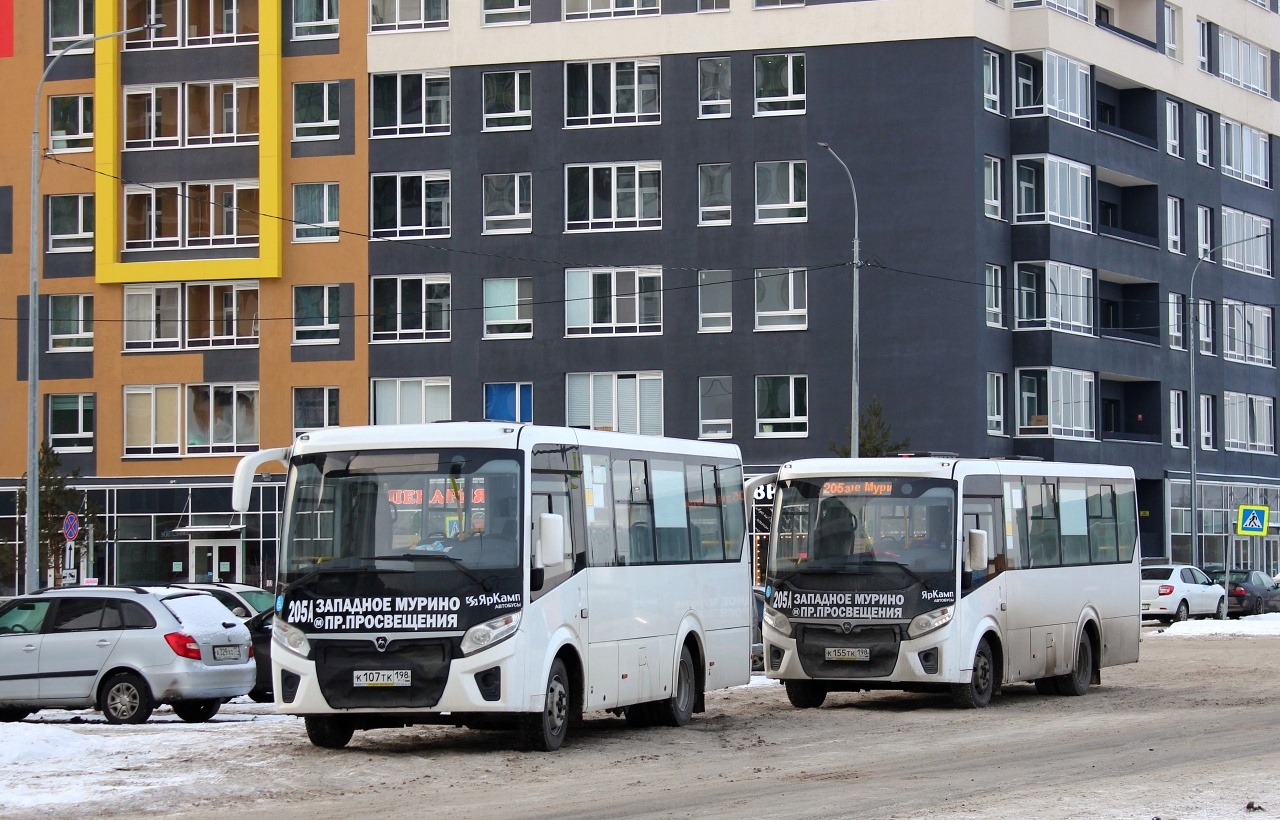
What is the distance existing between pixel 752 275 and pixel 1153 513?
16760 millimetres

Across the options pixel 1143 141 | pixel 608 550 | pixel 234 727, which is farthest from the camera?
pixel 1143 141

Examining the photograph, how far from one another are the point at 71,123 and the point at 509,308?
14.1 meters

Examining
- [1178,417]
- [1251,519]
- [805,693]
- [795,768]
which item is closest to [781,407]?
[1251,519]

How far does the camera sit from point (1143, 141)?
6322cm

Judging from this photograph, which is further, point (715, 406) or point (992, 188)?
point (992, 188)

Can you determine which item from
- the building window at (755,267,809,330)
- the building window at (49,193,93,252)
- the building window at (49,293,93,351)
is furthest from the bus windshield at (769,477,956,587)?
the building window at (49,193,93,252)

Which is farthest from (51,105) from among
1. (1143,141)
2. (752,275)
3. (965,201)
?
(1143,141)

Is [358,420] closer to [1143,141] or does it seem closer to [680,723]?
[1143,141]

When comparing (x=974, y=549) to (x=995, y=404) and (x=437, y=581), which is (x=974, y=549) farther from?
(x=995, y=404)

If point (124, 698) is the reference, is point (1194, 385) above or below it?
above

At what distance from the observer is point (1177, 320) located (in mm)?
65000

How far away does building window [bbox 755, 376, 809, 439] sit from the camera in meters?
55.5

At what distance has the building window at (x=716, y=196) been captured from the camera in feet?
184

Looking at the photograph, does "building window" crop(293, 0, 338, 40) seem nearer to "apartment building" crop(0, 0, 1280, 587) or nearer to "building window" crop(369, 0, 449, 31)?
"apartment building" crop(0, 0, 1280, 587)
